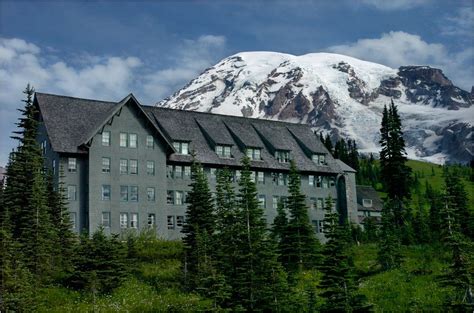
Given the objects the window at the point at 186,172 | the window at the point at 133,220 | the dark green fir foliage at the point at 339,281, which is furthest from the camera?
the window at the point at 186,172

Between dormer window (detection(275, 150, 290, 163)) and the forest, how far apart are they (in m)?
18.3

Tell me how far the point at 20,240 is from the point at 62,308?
354 inches

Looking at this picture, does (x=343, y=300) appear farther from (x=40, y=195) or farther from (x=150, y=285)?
(x=40, y=195)

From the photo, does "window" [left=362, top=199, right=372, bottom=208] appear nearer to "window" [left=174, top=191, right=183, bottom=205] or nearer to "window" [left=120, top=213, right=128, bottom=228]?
"window" [left=174, top=191, right=183, bottom=205]

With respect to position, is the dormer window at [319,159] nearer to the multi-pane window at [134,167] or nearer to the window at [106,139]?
the multi-pane window at [134,167]

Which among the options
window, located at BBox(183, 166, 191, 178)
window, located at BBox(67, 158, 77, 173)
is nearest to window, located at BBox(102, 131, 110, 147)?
window, located at BBox(67, 158, 77, 173)

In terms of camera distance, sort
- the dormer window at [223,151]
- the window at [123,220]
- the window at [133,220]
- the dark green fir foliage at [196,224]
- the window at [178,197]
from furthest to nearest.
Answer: the dormer window at [223,151] < the window at [178,197] < the window at [133,220] < the window at [123,220] < the dark green fir foliage at [196,224]

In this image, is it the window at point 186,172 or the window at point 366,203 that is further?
the window at point 366,203

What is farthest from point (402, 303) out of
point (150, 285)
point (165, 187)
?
point (165, 187)

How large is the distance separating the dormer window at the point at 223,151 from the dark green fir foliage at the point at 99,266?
32.2 meters

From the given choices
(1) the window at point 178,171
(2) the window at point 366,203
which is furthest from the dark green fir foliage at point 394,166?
(2) the window at point 366,203

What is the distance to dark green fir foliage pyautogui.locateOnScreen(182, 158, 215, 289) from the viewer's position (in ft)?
149

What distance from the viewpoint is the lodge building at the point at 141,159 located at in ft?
211

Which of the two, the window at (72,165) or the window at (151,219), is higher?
the window at (72,165)
